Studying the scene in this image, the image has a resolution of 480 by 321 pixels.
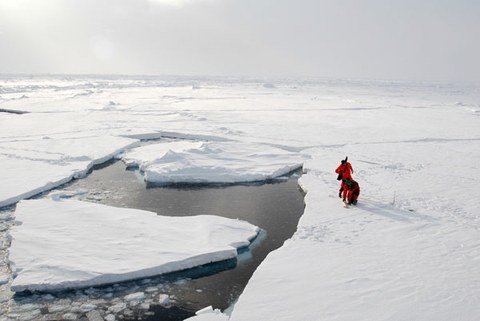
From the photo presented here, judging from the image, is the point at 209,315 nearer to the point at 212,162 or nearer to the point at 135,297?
the point at 135,297

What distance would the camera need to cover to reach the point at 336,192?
10.7m

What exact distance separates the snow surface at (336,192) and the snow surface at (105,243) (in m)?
0.60

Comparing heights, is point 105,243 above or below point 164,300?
above

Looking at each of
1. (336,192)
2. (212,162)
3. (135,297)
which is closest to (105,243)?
(135,297)

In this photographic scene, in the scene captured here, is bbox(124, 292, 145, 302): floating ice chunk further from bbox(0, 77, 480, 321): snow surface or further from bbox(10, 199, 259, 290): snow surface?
bbox(0, 77, 480, 321): snow surface

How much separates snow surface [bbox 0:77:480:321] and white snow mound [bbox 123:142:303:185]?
9 cm

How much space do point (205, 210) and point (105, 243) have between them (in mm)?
3030

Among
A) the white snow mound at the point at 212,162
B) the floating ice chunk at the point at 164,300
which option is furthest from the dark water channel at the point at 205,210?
the white snow mound at the point at 212,162

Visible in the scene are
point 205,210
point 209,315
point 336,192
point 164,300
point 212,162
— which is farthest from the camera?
point 212,162

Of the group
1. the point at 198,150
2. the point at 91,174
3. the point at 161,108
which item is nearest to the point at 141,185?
the point at 91,174

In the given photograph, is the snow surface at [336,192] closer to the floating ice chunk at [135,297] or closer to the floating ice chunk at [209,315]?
the floating ice chunk at [209,315]

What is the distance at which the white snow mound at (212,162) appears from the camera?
492 inches

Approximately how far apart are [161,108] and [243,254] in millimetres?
23805

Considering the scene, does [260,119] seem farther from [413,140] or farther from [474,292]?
[474,292]
